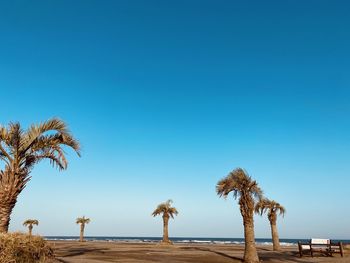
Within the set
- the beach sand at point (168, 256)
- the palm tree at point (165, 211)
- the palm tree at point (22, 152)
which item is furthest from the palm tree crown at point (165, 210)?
the palm tree at point (22, 152)

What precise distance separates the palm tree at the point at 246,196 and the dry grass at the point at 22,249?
15.7 metres

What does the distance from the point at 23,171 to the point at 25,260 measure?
559 cm

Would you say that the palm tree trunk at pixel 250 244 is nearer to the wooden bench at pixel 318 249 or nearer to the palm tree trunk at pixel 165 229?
the wooden bench at pixel 318 249

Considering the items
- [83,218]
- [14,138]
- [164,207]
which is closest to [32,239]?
[14,138]

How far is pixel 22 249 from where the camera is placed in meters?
10.9

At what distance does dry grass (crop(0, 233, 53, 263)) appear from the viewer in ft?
34.2

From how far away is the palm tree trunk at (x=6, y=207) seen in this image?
14.5m

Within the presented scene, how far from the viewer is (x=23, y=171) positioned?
15.7 metres

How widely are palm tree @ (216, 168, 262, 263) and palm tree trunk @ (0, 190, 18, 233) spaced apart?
1477cm

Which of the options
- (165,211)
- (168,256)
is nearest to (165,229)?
(165,211)

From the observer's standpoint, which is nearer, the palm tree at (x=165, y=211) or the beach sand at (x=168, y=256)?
the beach sand at (x=168, y=256)

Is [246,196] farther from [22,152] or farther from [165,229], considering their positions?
[165,229]

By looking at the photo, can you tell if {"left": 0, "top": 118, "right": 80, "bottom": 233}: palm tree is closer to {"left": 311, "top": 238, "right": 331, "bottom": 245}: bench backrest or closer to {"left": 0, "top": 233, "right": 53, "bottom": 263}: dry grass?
{"left": 0, "top": 233, "right": 53, "bottom": 263}: dry grass

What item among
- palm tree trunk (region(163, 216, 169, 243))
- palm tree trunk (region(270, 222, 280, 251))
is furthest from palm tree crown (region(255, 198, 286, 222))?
palm tree trunk (region(163, 216, 169, 243))
